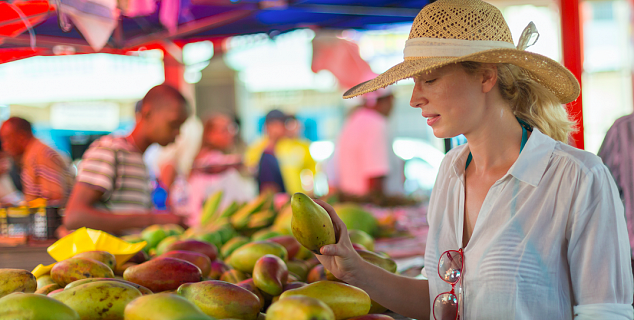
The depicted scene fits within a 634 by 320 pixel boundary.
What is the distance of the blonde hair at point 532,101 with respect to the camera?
128 centimetres

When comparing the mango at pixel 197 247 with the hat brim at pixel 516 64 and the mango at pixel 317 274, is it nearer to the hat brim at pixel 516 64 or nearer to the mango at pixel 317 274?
the mango at pixel 317 274

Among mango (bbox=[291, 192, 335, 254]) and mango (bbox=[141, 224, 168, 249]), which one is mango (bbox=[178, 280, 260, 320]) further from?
mango (bbox=[141, 224, 168, 249])

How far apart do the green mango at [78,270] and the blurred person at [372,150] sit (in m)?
3.20

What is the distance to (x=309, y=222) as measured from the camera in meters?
1.12

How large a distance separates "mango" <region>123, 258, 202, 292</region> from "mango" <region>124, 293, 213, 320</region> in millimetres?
358

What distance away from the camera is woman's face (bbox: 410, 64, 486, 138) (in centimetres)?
121

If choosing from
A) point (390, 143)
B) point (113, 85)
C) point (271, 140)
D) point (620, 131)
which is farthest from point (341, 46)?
point (113, 85)

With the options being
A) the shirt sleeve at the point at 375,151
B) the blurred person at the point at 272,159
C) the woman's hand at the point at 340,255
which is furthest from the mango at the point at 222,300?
the blurred person at the point at 272,159

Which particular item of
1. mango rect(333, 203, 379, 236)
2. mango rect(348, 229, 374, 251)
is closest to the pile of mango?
mango rect(348, 229, 374, 251)

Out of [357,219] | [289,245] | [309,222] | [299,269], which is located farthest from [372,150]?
[309,222]

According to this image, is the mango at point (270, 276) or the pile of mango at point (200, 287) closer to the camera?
the pile of mango at point (200, 287)

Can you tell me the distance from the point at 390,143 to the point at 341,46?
1.07 metres

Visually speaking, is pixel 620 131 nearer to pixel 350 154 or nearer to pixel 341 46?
pixel 341 46

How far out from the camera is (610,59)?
1315 centimetres
